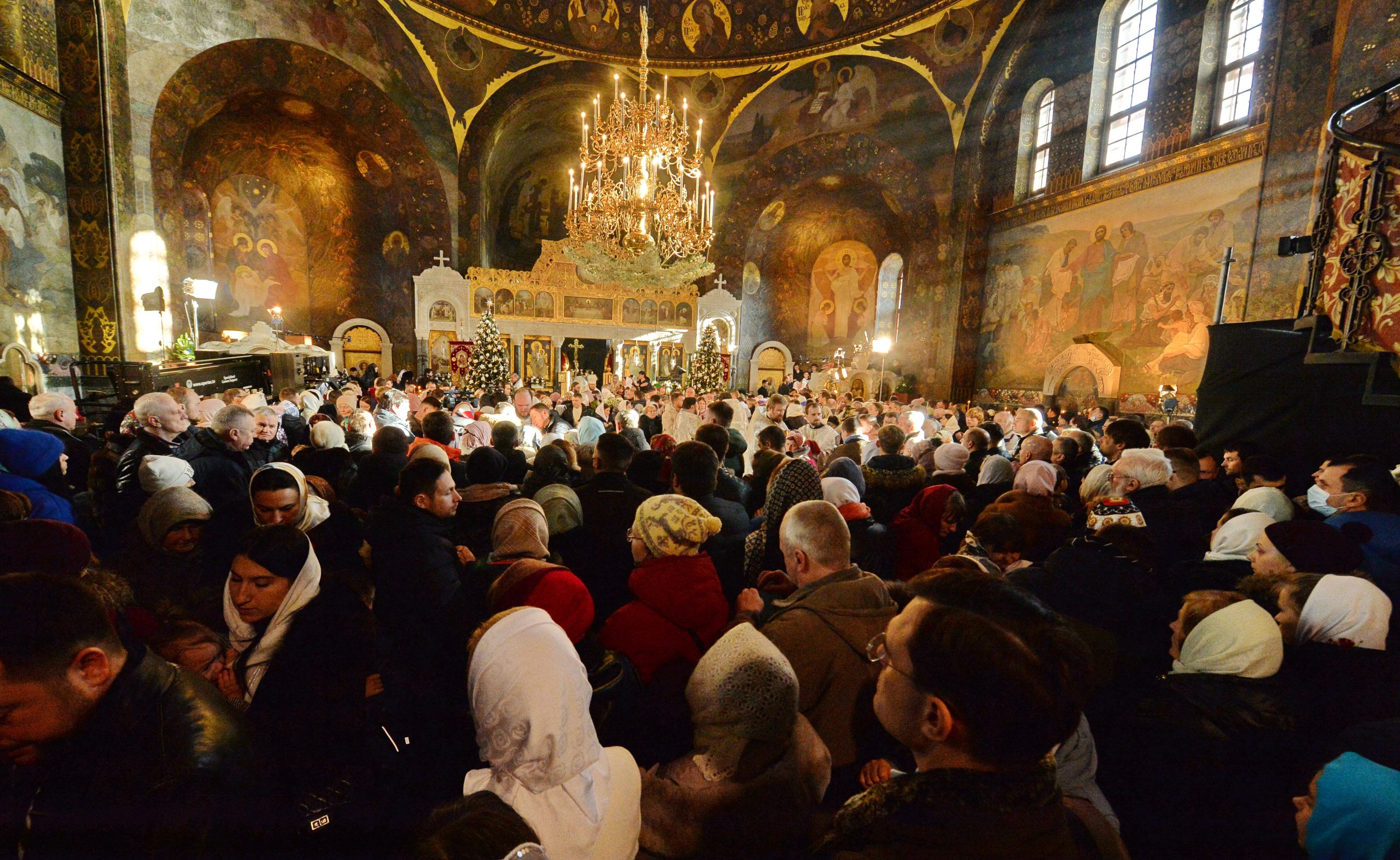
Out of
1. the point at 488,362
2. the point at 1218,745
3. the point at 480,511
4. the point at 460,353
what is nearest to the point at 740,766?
the point at 1218,745

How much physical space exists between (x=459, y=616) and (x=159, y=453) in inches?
112

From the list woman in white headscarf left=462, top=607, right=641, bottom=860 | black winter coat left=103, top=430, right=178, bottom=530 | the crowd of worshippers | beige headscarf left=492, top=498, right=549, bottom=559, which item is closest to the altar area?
black winter coat left=103, top=430, right=178, bottom=530

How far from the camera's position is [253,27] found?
13961 mm

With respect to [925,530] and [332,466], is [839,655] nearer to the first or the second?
[925,530]

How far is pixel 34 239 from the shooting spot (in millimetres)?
9578

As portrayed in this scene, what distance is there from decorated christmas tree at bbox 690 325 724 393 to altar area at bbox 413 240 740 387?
8.82 feet

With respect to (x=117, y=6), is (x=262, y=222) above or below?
below

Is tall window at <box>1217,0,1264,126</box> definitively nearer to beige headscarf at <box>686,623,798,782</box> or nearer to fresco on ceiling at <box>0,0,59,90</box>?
beige headscarf at <box>686,623,798,782</box>

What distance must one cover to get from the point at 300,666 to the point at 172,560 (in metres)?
1.26

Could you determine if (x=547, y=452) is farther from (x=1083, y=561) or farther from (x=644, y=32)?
(x=644, y=32)

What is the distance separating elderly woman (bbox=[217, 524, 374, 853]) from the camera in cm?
168

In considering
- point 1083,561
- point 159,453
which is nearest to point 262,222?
point 159,453

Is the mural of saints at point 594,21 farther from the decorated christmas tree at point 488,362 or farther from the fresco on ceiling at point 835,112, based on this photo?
the decorated christmas tree at point 488,362

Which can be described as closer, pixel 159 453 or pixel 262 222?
pixel 159 453
